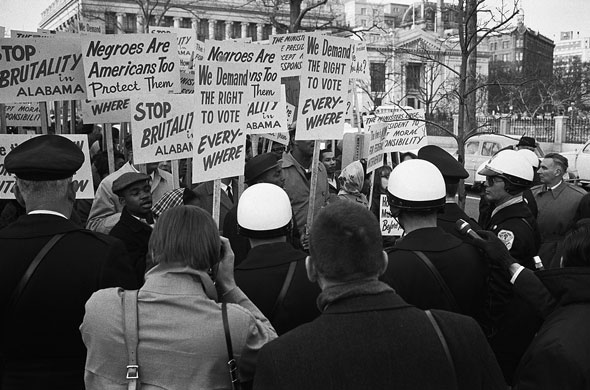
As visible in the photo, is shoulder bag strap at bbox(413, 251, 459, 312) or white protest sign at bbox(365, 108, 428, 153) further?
white protest sign at bbox(365, 108, 428, 153)

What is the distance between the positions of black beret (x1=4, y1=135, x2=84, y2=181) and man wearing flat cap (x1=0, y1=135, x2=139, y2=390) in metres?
0.17

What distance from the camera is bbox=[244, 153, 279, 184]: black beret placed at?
208 inches

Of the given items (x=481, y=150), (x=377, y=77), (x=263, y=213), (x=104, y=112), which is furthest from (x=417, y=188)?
(x=377, y=77)

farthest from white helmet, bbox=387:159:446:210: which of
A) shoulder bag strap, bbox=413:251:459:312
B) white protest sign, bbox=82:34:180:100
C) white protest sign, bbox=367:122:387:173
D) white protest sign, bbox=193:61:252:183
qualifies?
white protest sign, bbox=367:122:387:173

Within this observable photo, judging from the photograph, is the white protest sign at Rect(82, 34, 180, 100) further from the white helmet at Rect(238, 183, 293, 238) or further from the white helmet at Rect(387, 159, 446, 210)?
the white helmet at Rect(387, 159, 446, 210)

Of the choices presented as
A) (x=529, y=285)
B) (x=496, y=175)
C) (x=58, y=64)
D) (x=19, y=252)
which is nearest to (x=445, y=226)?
(x=496, y=175)

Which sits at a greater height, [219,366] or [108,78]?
[108,78]

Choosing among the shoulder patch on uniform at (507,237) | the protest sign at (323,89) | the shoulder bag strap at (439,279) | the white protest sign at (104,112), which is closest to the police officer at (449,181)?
the shoulder patch on uniform at (507,237)

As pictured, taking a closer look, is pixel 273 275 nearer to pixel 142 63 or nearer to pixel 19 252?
pixel 19 252

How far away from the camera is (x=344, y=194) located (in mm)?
7008

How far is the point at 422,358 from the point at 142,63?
15.7ft

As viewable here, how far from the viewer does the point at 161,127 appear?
5348mm

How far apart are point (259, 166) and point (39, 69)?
6.93 ft

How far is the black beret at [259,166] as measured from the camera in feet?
17.3
